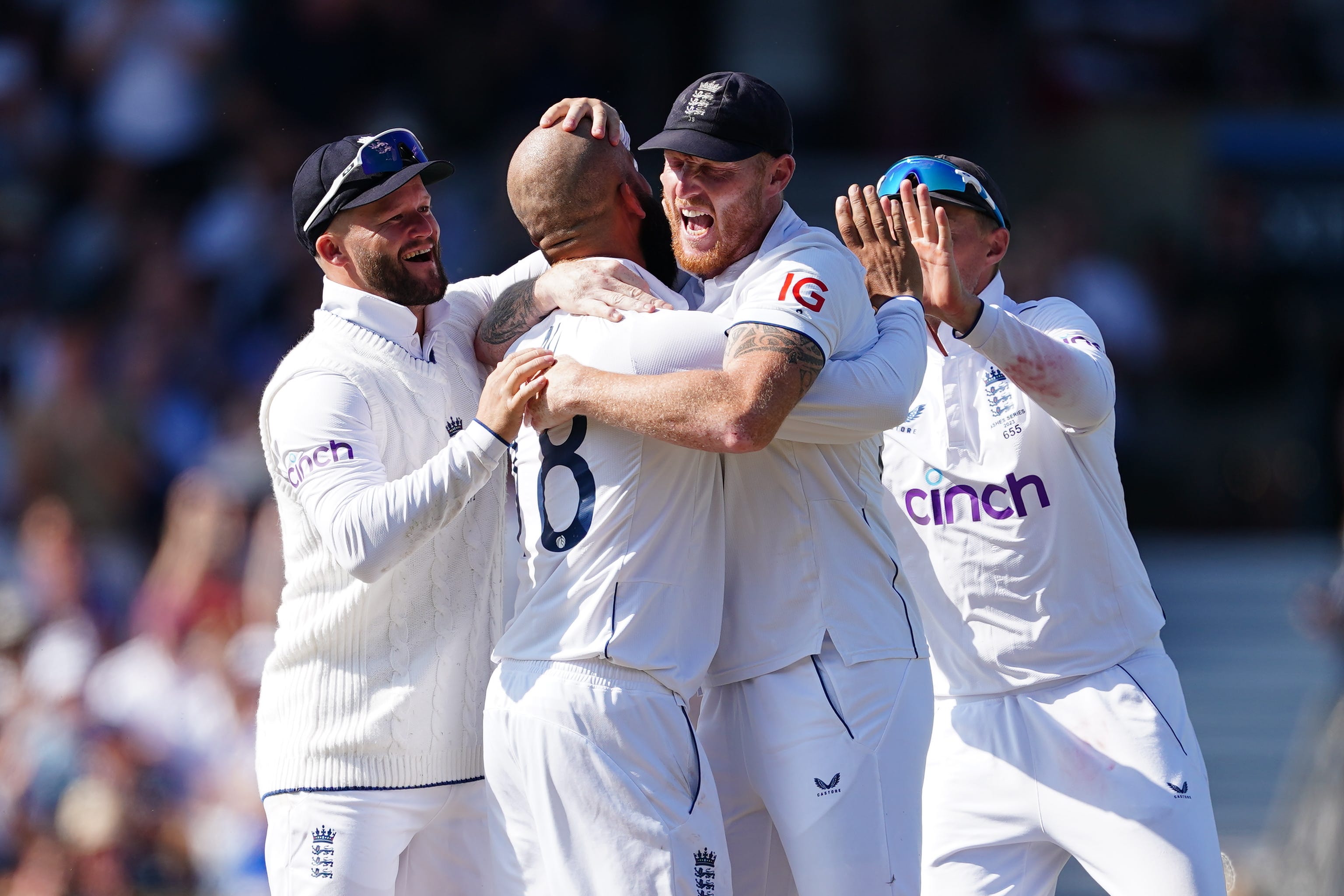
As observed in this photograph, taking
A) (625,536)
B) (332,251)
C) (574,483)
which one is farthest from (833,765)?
(332,251)

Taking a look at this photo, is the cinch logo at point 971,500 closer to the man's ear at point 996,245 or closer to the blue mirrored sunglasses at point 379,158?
the man's ear at point 996,245

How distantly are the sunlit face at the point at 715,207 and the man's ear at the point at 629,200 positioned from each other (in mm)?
81

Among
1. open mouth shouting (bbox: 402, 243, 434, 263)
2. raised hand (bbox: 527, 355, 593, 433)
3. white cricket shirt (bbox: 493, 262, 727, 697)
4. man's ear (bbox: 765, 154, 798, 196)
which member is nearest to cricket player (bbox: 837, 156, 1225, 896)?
man's ear (bbox: 765, 154, 798, 196)

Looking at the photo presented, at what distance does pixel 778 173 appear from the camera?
4.25m

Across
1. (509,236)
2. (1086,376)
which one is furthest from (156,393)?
(1086,376)

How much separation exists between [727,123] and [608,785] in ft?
5.33

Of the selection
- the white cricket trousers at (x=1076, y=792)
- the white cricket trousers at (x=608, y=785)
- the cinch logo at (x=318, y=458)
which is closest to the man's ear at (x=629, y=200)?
the cinch logo at (x=318, y=458)

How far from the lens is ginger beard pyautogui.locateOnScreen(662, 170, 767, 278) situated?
166 inches

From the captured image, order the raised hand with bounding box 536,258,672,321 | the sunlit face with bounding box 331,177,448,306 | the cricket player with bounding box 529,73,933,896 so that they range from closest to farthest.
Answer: the cricket player with bounding box 529,73,933,896, the raised hand with bounding box 536,258,672,321, the sunlit face with bounding box 331,177,448,306

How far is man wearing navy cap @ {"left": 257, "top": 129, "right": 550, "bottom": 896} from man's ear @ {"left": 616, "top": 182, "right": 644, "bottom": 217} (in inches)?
19.4

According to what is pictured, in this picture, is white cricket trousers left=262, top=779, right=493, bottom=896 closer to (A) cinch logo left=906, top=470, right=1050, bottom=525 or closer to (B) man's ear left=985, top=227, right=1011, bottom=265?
(A) cinch logo left=906, top=470, right=1050, bottom=525

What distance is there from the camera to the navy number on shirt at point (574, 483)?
3.89m

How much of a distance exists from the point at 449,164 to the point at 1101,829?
2513 mm

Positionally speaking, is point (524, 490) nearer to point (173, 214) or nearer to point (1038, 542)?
point (1038, 542)
